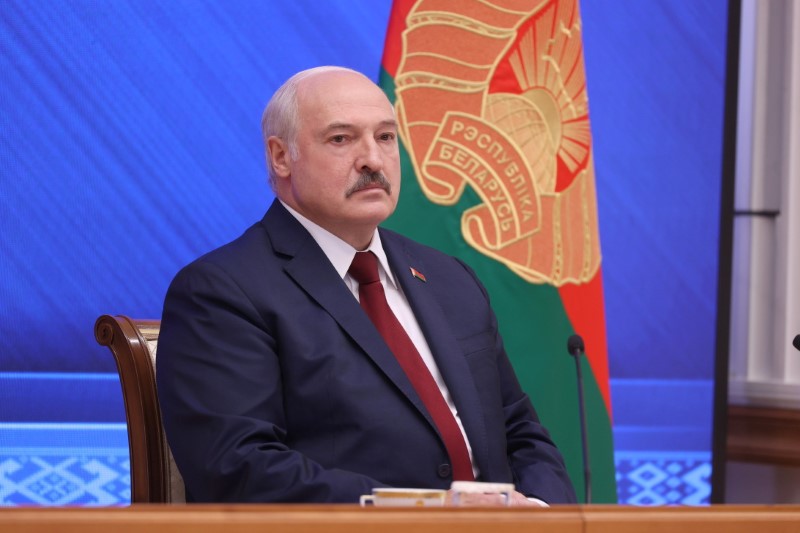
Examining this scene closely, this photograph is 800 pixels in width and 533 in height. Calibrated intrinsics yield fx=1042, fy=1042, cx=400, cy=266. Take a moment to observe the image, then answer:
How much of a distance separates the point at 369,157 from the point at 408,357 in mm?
473

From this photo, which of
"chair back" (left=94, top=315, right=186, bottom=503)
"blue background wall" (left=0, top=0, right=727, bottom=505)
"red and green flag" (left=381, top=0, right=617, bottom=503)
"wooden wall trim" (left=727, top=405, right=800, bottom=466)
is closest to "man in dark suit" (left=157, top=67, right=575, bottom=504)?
"chair back" (left=94, top=315, right=186, bottom=503)

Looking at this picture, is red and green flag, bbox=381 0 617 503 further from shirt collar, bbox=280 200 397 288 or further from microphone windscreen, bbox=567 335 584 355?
shirt collar, bbox=280 200 397 288

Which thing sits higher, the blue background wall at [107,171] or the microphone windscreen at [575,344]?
the blue background wall at [107,171]

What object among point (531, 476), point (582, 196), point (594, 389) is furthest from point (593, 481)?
point (531, 476)

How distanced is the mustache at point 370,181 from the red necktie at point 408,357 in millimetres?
156

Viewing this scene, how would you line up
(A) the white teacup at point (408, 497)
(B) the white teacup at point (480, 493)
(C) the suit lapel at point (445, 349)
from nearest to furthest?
(A) the white teacup at point (408, 497) → (B) the white teacup at point (480, 493) → (C) the suit lapel at point (445, 349)

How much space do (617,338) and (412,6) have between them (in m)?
1.50

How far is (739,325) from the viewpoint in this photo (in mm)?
4480

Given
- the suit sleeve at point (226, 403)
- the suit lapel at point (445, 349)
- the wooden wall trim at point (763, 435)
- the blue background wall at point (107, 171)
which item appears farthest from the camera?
the wooden wall trim at point (763, 435)

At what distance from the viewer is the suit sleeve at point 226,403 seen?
6.58 ft

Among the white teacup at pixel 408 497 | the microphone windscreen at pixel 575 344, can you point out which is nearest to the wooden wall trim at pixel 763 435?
the microphone windscreen at pixel 575 344

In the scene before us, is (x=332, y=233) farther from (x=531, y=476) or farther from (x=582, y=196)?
(x=582, y=196)

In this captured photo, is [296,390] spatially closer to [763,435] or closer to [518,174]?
[518,174]

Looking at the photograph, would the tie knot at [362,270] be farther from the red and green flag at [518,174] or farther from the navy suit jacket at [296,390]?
the red and green flag at [518,174]
